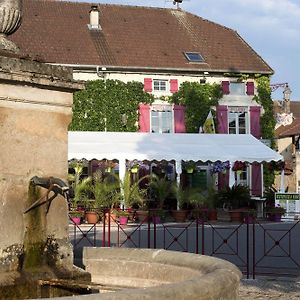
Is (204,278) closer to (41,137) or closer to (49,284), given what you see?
(49,284)

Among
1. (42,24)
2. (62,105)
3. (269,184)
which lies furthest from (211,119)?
(62,105)

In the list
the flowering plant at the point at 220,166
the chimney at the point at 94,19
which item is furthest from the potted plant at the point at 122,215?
the chimney at the point at 94,19

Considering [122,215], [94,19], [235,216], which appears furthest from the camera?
[94,19]

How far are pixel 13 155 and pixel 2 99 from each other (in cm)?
40

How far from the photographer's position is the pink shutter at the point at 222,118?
109 ft

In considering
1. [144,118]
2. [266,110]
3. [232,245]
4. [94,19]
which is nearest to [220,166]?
[144,118]

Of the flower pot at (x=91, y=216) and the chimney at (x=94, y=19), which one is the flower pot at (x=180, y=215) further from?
the chimney at (x=94, y=19)

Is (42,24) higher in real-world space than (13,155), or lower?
higher

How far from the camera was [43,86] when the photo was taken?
5.03 metres

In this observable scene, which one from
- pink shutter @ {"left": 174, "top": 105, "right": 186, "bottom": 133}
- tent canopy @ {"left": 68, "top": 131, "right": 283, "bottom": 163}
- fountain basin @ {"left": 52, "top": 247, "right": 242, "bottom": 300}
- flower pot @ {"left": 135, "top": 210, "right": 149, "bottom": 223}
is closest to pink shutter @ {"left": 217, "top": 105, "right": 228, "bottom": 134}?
pink shutter @ {"left": 174, "top": 105, "right": 186, "bottom": 133}

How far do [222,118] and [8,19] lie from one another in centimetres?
2858

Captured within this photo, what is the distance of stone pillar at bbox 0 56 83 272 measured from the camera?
4758 mm

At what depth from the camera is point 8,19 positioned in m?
5.11

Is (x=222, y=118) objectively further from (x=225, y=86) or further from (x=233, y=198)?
(x=233, y=198)
